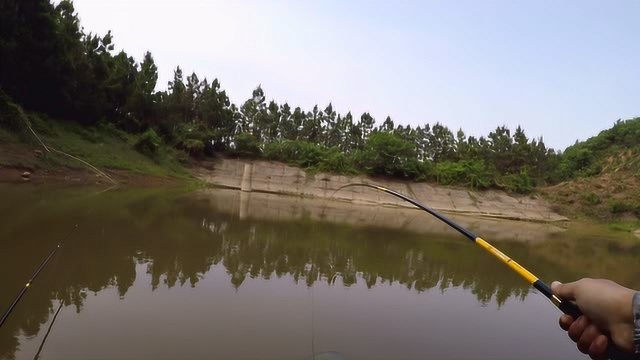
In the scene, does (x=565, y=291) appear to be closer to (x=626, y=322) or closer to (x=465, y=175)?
(x=626, y=322)

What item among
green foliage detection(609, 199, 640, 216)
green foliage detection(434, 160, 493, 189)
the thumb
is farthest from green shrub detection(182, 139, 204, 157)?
the thumb

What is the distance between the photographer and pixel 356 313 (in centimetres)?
650

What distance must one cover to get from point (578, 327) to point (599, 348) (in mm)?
117

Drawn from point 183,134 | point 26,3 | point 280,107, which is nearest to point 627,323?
point 26,3

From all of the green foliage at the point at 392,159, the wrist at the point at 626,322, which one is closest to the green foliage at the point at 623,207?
the green foliage at the point at 392,159

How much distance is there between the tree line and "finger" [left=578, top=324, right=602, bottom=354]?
2810 cm

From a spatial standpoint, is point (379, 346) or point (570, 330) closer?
point (570, 330)

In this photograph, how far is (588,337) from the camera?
164cm

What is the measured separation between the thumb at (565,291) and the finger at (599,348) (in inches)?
6.8

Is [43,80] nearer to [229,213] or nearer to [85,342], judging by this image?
[229,213]

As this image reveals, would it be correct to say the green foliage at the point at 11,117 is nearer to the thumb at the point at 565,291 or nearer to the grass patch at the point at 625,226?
the thumb at the point at 565,291

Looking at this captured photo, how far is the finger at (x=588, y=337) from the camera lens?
1.63 metres

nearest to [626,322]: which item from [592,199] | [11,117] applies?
[11,117]

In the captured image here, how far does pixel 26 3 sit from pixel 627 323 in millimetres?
29234
